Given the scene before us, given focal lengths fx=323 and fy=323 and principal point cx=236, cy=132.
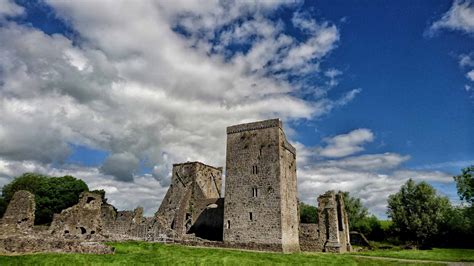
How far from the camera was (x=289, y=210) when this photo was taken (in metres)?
34.6

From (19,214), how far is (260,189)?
21019 mm

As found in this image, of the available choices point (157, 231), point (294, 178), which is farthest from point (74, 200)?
point (294, 178)

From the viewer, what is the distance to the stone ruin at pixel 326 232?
115 ft

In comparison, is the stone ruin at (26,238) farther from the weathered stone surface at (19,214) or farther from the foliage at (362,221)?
the foliage at (362,221)

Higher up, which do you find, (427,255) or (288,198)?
(288,198)

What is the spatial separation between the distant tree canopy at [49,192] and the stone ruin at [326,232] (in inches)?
1763

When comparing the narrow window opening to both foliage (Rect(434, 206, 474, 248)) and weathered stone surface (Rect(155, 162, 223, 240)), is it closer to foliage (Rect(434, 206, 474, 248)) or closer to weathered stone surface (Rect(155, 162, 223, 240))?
weathered stone surface (Rect(155, 162, 223, 240))

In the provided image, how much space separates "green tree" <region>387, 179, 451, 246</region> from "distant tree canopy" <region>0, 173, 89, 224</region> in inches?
2199

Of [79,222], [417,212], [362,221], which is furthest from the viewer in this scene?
[362,221]

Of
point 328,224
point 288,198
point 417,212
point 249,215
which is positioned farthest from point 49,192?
point 417,212

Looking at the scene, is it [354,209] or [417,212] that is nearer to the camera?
[417,212]

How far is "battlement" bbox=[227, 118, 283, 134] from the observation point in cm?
3472

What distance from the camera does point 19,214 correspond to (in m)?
19.6

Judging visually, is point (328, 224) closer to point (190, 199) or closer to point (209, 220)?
point (209, 220)
